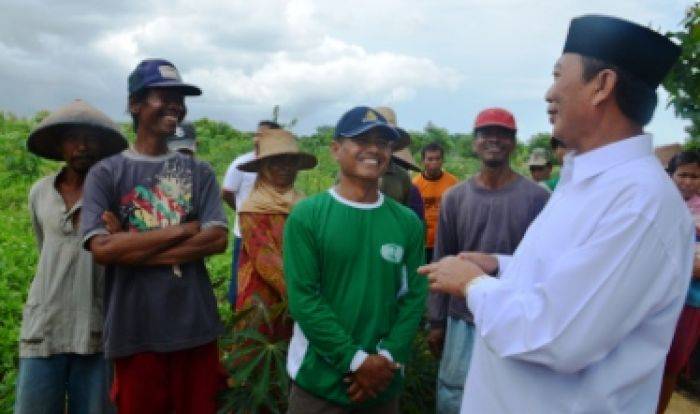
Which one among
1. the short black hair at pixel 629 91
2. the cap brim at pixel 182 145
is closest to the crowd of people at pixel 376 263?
the short black hair at pixel 629 91

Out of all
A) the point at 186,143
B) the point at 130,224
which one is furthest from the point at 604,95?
the point at 186,143

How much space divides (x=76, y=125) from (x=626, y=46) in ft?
7.83

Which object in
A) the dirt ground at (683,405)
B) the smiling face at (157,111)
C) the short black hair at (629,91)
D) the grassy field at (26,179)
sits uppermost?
the short black hair at (629,91)

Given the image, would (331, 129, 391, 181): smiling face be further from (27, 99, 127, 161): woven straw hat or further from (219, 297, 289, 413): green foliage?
(27, 99, 127, 161): woven straw hat

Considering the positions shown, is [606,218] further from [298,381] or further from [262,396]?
[262,396]

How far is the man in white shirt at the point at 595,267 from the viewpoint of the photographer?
1.40m

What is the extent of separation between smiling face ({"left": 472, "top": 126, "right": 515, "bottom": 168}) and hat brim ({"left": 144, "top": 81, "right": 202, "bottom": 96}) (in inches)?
62.1

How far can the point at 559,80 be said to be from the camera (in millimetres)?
1638

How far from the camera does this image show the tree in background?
4234 mm

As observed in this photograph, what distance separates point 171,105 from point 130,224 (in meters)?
0.56

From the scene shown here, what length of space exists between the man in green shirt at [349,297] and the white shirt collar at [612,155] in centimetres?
103

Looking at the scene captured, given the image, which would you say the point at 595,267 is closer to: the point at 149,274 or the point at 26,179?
the point at 149,274

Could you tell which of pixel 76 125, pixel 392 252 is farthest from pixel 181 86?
pixel 392 252

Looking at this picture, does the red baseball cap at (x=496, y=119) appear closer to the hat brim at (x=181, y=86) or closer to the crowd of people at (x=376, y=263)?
the crowd of people at (x=376, y=263)
